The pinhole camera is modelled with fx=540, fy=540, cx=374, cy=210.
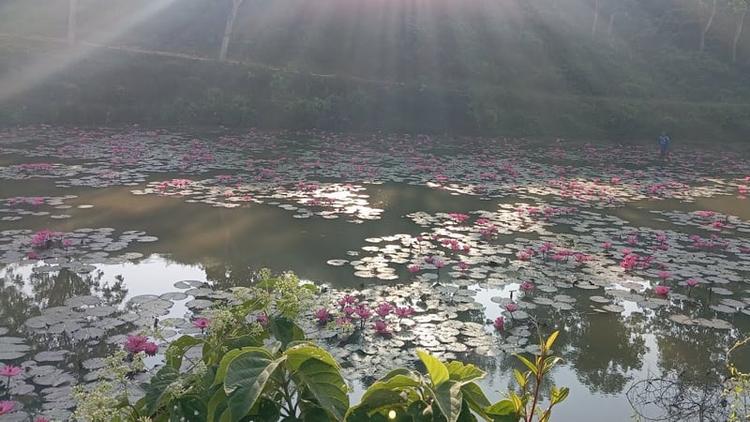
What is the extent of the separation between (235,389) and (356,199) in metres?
9.74

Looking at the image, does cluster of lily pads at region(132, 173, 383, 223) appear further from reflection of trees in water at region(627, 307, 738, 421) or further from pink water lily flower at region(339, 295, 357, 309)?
reflection of trees in water at region(627, 307, 738, 421)

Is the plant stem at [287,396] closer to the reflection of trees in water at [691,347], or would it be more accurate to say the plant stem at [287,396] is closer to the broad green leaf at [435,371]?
the broad green leaf at [435,371]

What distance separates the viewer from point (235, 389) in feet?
Answer: 4.27

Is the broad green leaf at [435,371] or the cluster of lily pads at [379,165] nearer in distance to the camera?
the broad green leaf at [435,371]

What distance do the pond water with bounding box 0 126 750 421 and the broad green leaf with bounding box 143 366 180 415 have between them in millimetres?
348

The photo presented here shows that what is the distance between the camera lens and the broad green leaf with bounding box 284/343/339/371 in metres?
1.39

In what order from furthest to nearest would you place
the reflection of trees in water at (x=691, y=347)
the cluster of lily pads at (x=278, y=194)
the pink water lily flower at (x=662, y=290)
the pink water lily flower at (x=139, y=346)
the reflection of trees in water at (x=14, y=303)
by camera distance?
1. the cluster of lily pads at (x=278, y=194)
2. the pink water lily flower at (x=662, y=290)
3. the reflection of trees in water at (x=14, y=303)
4. the reflection of trees in water at (x=691, y=347)
5. the pink water lily flower at (x=139, y=346)

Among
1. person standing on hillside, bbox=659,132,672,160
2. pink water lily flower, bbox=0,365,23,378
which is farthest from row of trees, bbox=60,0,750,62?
pink water lily flower, bbox=0,365,23,378

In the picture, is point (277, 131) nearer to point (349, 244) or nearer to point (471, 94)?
point (471, 94)

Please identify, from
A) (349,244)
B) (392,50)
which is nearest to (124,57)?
(392,50)

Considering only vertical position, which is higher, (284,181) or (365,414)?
(365,414)

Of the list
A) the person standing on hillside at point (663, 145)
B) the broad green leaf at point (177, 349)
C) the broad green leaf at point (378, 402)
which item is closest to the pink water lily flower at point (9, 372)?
the broad green leaf at point (177, 349)

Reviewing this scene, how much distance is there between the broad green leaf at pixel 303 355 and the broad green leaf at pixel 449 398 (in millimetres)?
269

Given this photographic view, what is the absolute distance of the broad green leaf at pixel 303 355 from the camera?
1.39 meters
